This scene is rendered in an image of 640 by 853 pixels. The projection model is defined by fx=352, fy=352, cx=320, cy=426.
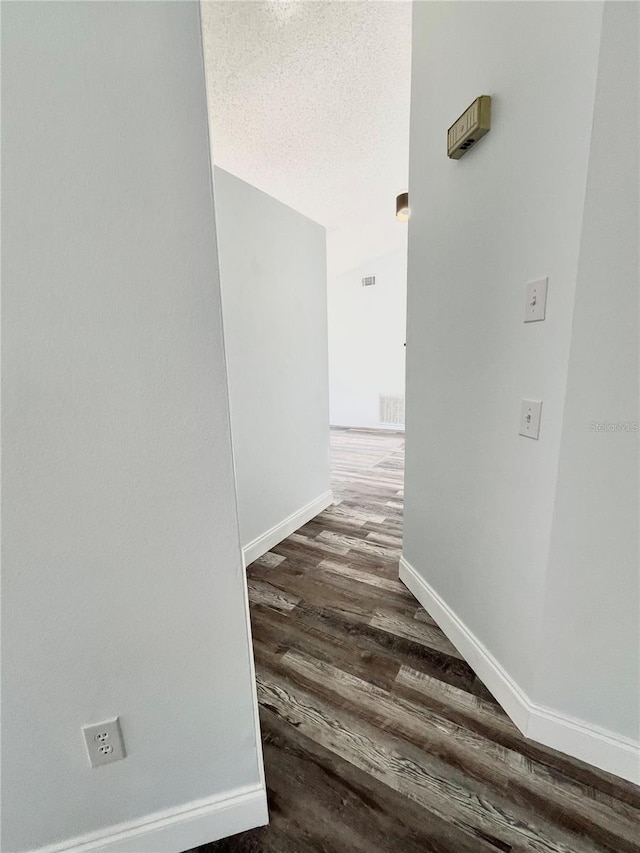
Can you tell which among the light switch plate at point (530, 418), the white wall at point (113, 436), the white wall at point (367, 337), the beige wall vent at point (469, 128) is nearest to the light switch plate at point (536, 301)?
the light switch plate at point (530, 418)

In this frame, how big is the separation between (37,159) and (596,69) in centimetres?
122

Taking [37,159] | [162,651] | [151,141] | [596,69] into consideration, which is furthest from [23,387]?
[596,69]

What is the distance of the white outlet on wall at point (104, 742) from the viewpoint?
0.80 metres

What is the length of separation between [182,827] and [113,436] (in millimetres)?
1039

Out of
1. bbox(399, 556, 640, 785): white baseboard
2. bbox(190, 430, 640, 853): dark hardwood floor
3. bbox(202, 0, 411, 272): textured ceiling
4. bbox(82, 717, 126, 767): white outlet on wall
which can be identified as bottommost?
bbox(190, 430, 640, 853): dark hardwood floor

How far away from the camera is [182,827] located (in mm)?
910

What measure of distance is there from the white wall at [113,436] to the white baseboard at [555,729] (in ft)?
3.05

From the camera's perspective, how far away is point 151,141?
630mm

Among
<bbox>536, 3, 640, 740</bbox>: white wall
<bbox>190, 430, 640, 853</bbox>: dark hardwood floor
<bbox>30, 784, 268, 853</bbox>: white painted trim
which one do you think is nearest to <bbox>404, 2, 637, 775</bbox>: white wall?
<bbox>536, 3, 640, 740</bbox>: white wall

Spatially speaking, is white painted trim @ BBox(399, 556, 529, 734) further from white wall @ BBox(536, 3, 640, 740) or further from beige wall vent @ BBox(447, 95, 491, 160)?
beige wall vent @ BBox(447, 95, 491, 160)

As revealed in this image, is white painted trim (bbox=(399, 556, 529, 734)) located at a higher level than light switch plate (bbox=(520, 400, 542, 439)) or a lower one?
lower

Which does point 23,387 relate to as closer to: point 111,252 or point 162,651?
point 111,252

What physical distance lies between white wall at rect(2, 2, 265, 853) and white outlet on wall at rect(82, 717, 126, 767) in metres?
0.02

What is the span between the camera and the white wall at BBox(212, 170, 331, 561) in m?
1.98
